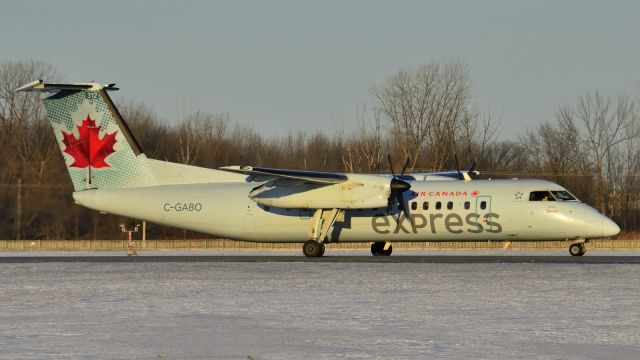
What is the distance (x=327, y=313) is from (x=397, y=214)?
15.8m

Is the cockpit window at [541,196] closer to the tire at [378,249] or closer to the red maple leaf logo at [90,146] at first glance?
the tire at [378,249]

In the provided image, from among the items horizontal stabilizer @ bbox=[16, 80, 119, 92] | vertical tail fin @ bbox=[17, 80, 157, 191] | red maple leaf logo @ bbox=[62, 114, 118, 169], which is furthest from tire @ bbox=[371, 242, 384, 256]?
horizontal stabilizer @ bbox=[16, 80, 119, 92]

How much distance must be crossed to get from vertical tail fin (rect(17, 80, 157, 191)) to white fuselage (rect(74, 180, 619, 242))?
0.48 metres

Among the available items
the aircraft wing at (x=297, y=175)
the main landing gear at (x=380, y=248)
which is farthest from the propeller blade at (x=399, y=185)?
the main landing gear at (x=380, y=248)

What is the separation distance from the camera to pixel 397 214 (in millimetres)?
31531

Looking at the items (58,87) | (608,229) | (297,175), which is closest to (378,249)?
(297,175)

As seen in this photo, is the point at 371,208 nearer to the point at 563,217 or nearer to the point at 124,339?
the point at 563,217

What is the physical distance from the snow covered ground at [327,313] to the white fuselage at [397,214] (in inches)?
163

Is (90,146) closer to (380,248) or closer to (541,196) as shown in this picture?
(380,248)

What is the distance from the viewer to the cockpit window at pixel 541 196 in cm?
3047

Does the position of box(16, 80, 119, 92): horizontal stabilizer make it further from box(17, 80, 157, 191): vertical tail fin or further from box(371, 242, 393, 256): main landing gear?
box(371, 242, 393, 256): main landing gear

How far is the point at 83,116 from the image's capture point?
33.7 m

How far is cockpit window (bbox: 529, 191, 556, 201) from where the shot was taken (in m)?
30.5

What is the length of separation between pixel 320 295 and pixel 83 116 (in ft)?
57.1
